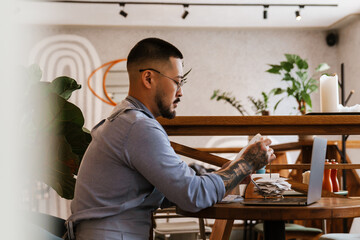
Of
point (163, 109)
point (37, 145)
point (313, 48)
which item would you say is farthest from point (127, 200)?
point (313, 48)

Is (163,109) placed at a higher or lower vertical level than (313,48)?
lower

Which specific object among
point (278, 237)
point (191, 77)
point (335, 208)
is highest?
point (191, 77)

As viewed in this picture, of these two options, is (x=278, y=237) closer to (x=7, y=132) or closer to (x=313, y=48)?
(x=7, y=132)

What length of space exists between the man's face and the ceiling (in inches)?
173

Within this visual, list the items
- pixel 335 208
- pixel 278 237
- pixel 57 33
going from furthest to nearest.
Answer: pixel 57 33, pixel 278 237, pixel 335 208

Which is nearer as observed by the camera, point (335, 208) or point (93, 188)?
point (335, 208)

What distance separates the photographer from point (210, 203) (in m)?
1.23

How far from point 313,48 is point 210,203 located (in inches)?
241

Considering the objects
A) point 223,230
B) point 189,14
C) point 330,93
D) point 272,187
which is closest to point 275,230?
point 272,187

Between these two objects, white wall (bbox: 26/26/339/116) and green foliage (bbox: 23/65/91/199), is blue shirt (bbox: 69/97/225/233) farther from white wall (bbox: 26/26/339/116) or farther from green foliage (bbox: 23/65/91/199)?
white wall (bbox: 26/26/339/116)

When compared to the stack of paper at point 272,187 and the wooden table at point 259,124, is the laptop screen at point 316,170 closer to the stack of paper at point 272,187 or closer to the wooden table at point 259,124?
the stack of paper at point 272,187

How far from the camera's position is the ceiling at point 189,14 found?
583 centimetres

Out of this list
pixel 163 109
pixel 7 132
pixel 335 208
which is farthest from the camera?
pixel 163 109

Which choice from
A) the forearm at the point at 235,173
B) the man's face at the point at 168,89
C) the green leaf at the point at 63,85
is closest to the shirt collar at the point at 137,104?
the man's face at the point at 168,89
